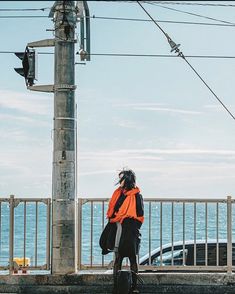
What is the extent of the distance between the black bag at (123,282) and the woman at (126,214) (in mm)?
107

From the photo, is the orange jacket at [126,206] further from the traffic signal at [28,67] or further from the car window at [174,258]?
the car window at [174,258]

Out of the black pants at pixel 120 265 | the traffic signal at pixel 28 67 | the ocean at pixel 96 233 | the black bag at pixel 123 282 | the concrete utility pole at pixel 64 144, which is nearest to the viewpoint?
the black bag at pixel 123 282

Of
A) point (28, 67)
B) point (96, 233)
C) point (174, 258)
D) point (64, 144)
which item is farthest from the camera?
point (96, 233)

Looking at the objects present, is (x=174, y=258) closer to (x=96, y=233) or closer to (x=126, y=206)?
(x=126, y=206)

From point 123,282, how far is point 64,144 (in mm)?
2237

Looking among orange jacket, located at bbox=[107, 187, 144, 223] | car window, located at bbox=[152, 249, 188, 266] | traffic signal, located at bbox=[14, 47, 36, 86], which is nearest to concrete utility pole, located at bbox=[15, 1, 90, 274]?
traffic signal, located at bbox=[14, 47, 36, 86]

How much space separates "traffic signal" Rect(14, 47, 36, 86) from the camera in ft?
37.0

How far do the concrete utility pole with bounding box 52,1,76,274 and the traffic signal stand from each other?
339mm

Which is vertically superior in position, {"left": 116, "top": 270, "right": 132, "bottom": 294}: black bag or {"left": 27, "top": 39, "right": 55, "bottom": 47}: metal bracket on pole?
{"left": 27, "top": 39, "right": 55, "bottom": 47}: metal bracket on pole

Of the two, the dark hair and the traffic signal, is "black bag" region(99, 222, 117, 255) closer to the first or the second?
the dark hair

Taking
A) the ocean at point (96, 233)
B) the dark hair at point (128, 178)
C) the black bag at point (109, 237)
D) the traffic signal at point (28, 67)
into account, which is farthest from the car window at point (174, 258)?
the traffic signal at point (28, 67)

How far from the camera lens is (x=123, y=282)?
10164 mm

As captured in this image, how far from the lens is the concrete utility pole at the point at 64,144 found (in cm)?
1105

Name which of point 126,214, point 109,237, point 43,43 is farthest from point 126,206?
point 43,43
